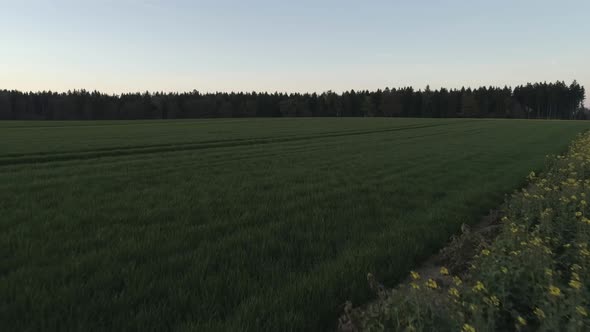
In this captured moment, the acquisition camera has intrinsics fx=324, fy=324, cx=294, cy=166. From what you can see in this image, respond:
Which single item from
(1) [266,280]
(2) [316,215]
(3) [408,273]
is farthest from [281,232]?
(3) [408,273]

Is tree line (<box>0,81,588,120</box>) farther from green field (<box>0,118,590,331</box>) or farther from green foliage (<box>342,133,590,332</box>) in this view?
green foliage (<box>342,133,590,332</box>)

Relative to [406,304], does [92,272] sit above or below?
below

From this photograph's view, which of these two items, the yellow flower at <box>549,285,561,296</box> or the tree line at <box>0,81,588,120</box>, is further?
the tree line at <box>0,81,588,120</box>

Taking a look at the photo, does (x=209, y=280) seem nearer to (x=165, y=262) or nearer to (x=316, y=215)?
(x=165, y=262)

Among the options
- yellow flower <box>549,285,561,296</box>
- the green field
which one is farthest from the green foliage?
the green field

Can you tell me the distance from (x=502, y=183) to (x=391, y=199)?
4908 millimetres

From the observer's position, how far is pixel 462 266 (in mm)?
4695

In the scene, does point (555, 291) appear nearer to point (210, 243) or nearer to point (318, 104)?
point (210, 243)

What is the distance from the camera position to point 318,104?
137m

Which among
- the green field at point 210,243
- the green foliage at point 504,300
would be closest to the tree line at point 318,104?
the green field at point 210,243

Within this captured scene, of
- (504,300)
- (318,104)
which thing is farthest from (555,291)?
(318,104)

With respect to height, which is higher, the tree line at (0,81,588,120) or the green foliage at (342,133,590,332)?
the tree line at (0,81,588,120)

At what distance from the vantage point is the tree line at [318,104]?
117 m

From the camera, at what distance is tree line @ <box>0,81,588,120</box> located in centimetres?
11738
